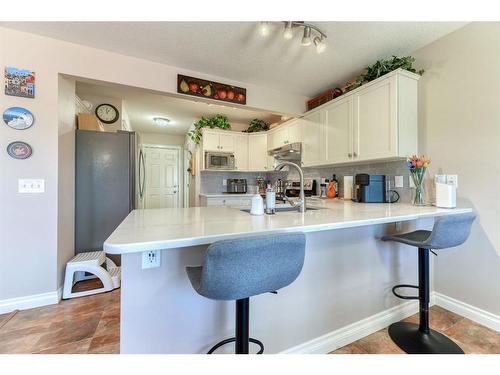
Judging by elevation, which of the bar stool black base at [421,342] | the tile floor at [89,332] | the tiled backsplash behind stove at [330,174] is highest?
the tiled backsplash behind stove at [330,174]

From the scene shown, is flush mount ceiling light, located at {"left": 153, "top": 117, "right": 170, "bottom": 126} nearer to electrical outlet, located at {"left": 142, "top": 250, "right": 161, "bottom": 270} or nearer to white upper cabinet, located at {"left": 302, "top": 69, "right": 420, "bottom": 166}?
white upper cabinet, located at {"left": 302, "top": 69, "right": 420, "bottom": 166}

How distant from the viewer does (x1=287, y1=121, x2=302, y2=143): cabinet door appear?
11.5ft

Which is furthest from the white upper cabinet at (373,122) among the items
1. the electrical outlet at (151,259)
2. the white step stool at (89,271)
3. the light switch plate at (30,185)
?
the light switch plate at (30,185)

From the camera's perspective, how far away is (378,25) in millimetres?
1887

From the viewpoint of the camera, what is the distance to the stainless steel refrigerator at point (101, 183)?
2.58 meters

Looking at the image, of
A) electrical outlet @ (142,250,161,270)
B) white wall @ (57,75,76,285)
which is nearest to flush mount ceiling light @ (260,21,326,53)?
electrical outlet @ (142,250,161,270)

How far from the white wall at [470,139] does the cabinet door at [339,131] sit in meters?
0.69

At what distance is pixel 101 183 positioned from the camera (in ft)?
8.75

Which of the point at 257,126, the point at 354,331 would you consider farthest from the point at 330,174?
the point at 354,331

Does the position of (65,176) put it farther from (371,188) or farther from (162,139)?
(162,139)

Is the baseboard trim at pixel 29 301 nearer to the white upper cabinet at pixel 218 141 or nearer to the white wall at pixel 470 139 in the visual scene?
the white upper cabinet at pixel 218 141

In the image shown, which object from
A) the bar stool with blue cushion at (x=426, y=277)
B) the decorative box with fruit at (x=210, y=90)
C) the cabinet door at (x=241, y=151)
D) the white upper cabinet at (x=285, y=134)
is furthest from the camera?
the cabinet door at (x=241, y=151)
